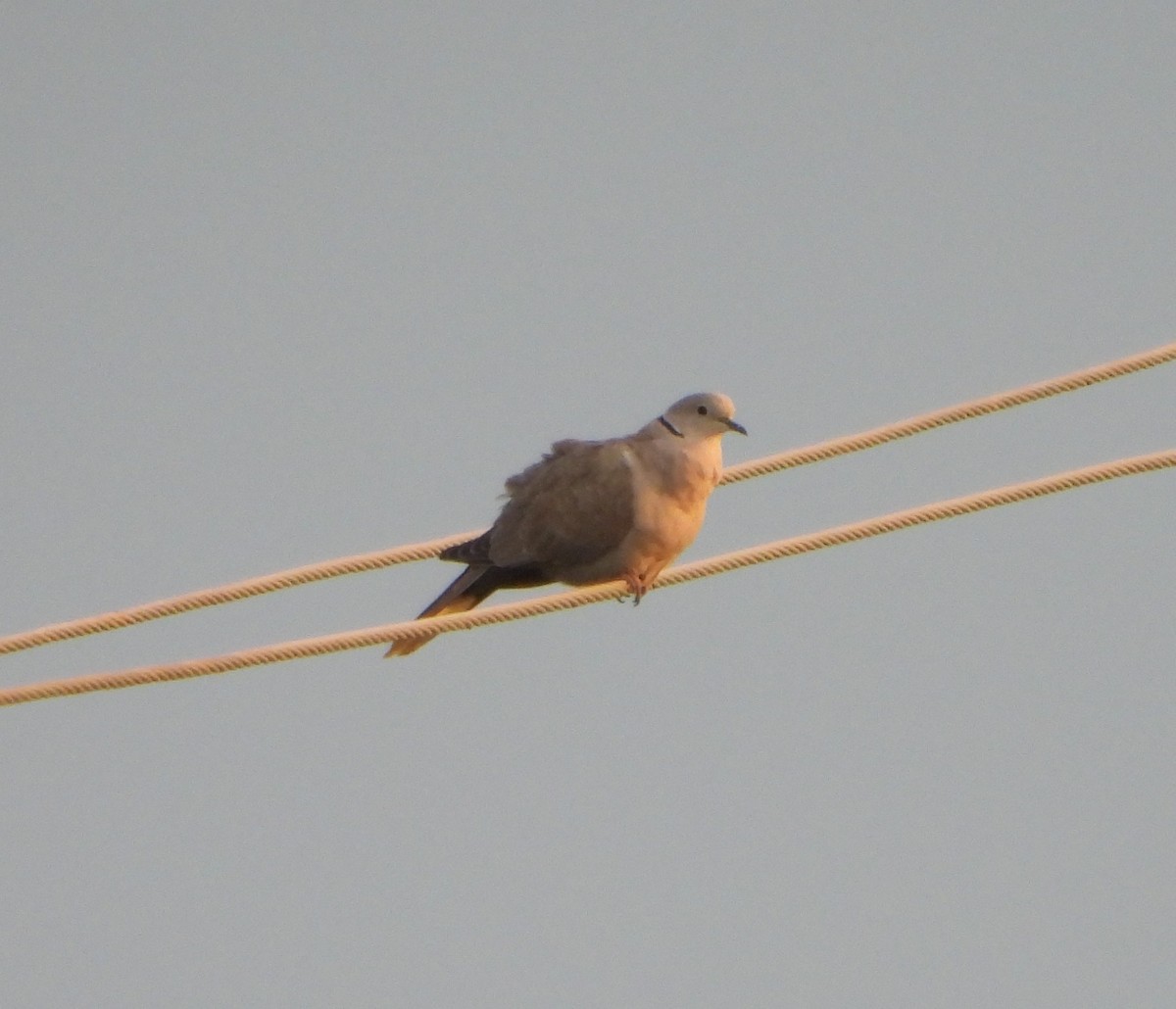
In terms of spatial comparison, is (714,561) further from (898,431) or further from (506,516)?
(506,516)

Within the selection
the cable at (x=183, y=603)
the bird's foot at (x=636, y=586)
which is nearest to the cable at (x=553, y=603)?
the cable at (x=183, y=603)

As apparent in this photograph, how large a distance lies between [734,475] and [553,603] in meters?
1.30

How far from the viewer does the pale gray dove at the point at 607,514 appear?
25.8 ft

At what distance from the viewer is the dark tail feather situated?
8156mm

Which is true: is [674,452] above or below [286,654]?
above

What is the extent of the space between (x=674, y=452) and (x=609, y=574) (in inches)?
20.1

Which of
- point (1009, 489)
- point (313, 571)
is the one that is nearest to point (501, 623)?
point (313, 571)

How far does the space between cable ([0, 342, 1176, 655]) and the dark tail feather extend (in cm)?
50

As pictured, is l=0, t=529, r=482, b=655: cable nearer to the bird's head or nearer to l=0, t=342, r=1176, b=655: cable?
l=0, t=342, r=1176, b=655: cable

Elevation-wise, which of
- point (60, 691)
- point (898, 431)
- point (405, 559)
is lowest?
point (60, 691)

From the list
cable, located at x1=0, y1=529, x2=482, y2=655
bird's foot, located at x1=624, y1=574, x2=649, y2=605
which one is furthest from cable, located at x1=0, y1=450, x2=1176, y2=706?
bird's foot, located at x1=624, y1=574, x2=649, y2=605

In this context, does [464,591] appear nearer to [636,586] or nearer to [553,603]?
[636,586]

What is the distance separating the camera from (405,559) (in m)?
7.22

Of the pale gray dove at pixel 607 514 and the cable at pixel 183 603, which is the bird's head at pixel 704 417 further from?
the cable at pixel 183 603
